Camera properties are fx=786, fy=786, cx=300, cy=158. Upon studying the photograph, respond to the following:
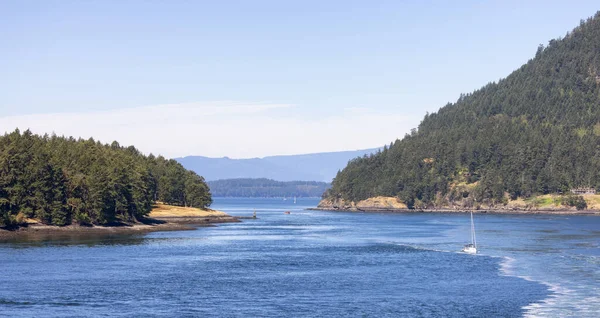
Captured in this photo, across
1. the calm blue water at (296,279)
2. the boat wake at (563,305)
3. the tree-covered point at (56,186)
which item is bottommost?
the boat wake at (563,305)

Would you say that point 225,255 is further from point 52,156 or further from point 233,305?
point 52,156

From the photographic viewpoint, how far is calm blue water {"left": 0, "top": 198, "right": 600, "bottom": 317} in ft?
256

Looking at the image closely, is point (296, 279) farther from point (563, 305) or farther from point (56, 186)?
point (56, 186)

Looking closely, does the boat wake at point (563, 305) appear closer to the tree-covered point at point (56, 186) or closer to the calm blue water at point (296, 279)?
the calm blue water at point (296, 279)

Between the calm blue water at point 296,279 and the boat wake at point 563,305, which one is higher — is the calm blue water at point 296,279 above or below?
above

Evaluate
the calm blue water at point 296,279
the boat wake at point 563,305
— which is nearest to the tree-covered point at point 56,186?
the calm blue water at point 296,279

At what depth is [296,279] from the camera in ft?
329

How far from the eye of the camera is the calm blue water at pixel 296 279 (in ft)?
256

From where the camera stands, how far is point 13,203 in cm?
16325

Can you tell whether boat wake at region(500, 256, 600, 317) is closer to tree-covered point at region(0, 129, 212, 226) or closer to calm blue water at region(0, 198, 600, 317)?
calm blue water at region(0, 198, 600, 317)

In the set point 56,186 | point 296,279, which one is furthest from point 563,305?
point 56,186

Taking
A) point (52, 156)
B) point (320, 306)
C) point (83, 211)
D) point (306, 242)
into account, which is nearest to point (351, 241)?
point (306, 242)

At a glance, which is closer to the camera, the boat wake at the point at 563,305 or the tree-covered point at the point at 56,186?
the boat wake at the point at 563,305

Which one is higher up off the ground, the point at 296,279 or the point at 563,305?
the point at 296,279
